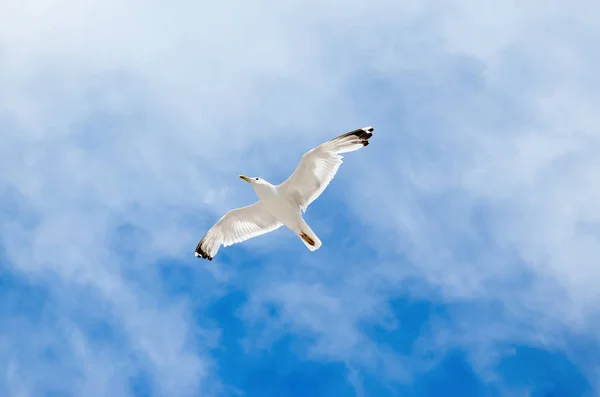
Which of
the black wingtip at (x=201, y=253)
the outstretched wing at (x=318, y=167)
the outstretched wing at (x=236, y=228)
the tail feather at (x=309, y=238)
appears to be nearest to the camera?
the outstretched wing at (x=318, y=167)

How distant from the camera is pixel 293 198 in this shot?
18.5 metres

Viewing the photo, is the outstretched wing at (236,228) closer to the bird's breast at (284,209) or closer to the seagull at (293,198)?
the seagull at (293,198)

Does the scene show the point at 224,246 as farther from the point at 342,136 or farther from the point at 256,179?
the point at 342,136

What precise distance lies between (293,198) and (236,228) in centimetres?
195

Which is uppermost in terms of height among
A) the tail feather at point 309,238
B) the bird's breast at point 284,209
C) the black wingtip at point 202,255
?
the bird's breast at point 284,209

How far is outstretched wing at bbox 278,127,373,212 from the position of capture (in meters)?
17.8

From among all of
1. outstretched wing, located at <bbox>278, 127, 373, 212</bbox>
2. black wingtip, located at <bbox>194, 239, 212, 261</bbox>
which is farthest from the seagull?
black wingtip, located at <bbox>194, 239, 212, 261</bbox>

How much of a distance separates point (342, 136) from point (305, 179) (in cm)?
128

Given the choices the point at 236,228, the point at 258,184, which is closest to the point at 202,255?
the point at 236,228

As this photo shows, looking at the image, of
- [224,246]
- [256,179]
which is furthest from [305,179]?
[224,246]

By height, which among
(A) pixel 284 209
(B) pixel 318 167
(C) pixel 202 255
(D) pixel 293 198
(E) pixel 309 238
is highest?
(B) pixel 318 167

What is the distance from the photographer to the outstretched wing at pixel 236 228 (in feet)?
63.9

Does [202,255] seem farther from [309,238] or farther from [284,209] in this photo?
[309,238]

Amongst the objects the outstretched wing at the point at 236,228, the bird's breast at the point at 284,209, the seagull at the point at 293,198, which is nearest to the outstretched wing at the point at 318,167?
the seagull at the point at 293,198
